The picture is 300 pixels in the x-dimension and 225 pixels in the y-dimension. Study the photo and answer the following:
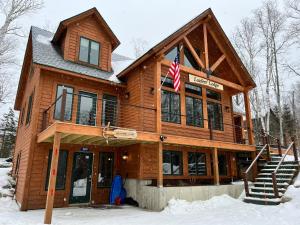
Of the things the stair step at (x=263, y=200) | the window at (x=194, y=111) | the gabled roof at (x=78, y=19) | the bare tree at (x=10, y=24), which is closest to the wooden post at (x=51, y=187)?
the gabled roof at (x=78, y=19)

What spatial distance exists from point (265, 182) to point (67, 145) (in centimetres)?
943

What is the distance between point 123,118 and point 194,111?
3.96 meters

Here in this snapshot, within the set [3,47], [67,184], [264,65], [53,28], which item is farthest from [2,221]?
[53,28]

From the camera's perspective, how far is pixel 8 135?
36062mm

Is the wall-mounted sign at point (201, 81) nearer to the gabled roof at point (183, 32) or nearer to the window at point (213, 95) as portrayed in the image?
the window at point (213, 95)

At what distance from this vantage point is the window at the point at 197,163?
547 inches

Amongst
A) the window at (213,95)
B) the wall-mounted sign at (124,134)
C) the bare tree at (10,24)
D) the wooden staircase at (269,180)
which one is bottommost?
the wooden staircase at (269,180)

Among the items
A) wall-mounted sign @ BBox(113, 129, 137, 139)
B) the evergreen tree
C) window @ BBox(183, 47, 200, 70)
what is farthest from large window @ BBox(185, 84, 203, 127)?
the evergreen tree

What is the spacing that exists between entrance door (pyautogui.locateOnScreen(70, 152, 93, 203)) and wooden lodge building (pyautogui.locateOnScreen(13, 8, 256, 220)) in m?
0.05

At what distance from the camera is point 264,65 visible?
22625mm

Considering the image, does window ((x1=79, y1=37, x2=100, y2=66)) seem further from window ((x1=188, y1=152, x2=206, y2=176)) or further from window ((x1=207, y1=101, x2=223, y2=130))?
window ((x1=188, y1=152, x2=206, y2=176))

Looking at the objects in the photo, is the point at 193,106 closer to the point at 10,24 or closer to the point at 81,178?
the point at 81,178

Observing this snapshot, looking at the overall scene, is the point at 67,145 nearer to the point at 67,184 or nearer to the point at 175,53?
the point at 67,184

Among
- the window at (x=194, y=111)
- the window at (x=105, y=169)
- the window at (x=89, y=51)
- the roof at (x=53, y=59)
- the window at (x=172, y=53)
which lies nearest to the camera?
the roof at (x=53, y=59)
